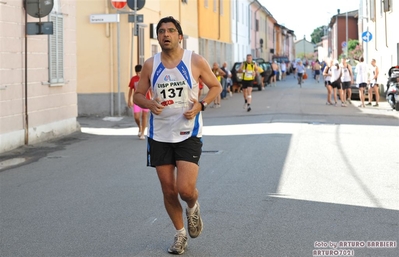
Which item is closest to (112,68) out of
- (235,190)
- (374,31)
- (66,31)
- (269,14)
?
(66,31)

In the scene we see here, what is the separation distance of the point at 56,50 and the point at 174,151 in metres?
11.5

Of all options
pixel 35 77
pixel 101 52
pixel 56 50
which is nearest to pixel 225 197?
pixel 35 77

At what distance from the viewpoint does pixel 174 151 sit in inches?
244

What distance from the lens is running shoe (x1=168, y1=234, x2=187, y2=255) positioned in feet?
20.0

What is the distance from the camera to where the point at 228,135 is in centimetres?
1678

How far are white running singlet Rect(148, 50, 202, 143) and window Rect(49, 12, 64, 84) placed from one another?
1099 centimetres

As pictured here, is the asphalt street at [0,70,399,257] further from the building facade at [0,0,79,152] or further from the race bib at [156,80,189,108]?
A: the race bib at [156,80,189,108]

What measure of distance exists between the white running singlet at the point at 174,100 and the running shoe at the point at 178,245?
76 cm

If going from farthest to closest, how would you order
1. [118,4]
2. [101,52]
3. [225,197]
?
[101,52], [118,4], [225,197]

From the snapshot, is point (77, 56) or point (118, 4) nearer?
point (118, 4)

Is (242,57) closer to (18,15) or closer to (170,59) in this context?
(18,15)

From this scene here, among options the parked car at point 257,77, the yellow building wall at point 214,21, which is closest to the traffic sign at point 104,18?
the parked car at point 257,77

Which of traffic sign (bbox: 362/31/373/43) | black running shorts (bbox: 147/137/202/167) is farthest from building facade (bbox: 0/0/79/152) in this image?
traffic sign (bbox: 362/31/373/43)

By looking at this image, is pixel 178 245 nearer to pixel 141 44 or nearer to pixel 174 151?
pixel 174 151
